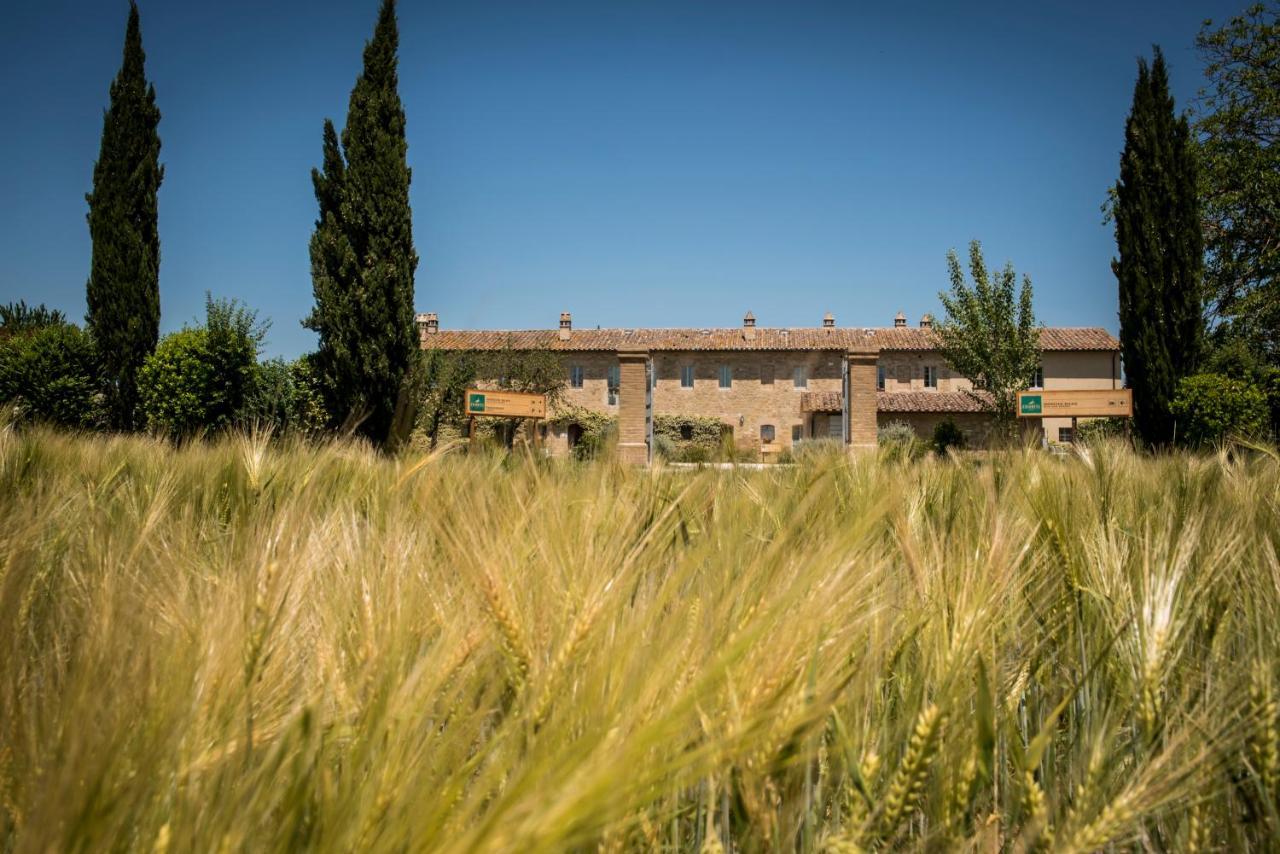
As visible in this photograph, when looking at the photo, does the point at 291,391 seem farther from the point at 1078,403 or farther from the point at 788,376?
the point at 788,376

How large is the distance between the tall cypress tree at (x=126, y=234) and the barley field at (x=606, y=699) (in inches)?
770

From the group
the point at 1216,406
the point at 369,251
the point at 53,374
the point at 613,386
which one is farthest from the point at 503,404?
the point at 613,386

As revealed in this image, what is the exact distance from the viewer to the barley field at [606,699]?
60 cm

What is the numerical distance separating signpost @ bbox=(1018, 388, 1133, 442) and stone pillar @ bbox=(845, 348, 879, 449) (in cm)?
312

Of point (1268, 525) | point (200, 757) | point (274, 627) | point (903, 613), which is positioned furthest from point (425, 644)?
point (1268, 525)

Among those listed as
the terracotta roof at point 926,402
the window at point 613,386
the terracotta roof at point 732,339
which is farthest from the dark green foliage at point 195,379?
the terracotta roof at point 926,402

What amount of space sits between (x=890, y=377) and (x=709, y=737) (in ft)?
148

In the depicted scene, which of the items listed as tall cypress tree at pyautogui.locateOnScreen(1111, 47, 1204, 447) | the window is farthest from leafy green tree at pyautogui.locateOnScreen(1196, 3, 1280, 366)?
the window

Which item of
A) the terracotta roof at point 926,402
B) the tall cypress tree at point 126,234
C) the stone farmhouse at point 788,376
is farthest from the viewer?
the stone farmhouse at point 788,376

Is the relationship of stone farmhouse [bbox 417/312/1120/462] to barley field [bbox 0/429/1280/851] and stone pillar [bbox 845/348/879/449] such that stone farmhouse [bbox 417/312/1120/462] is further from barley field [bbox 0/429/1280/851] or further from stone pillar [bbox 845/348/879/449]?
barley field [bbox 0/429/1280/851]

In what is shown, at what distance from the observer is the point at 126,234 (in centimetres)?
1761

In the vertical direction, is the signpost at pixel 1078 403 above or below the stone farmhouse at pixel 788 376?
below

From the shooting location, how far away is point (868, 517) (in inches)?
47.6

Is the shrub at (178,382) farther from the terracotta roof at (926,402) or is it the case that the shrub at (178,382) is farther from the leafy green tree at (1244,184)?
the terracotta roof at (926,402)
